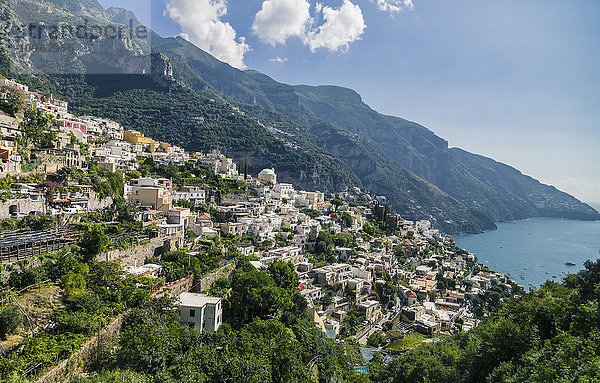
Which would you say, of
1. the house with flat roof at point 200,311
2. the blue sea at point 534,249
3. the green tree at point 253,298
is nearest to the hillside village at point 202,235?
the house with flat roof at point 200,311

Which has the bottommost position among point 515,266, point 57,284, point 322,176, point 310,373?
point 515,266

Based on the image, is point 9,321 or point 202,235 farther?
point 202,235

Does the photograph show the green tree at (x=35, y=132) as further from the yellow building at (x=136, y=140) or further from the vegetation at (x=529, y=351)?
the vegetation at (x=529, y=351)

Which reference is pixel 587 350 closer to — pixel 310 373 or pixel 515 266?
pixel 310 373

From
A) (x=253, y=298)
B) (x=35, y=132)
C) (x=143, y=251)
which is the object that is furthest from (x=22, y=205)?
(x=253, y=298)

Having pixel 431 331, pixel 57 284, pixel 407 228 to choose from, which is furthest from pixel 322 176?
pixel 57 284

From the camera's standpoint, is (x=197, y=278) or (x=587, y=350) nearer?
(x=587, y=350)

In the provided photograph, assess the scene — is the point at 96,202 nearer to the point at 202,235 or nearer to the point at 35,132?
the point at 35,132

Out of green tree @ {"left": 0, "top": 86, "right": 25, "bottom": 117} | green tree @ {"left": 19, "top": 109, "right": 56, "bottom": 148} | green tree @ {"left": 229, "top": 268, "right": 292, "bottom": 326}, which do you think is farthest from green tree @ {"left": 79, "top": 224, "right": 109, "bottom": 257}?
green tree @ {"left": 0, "top": 86, "right": 25, "bottom": 117}
